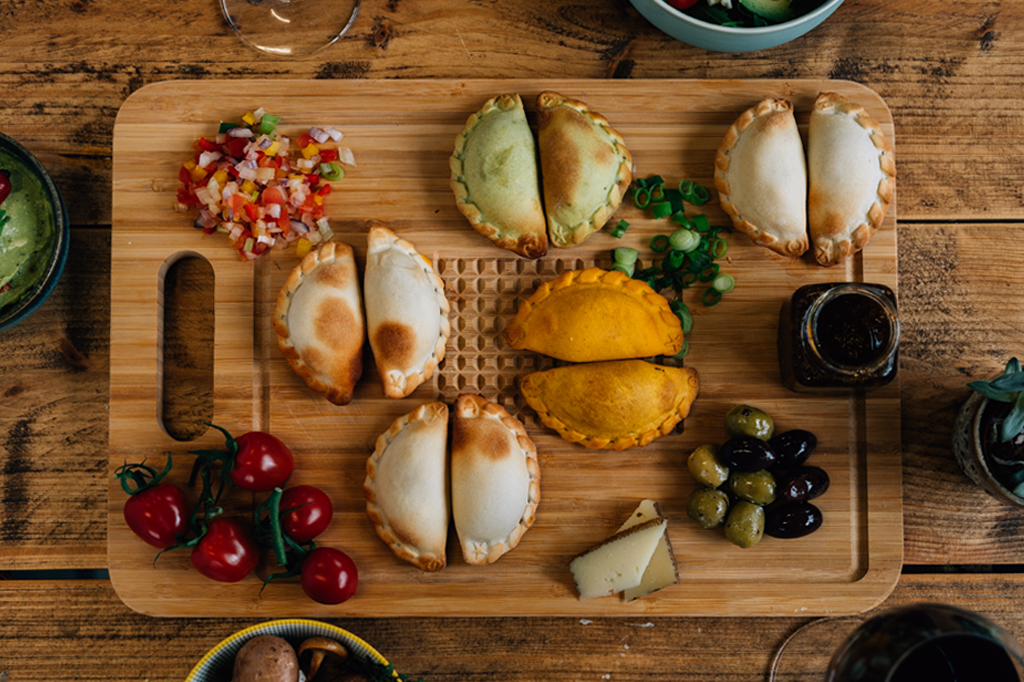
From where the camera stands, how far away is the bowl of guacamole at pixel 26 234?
1841mm

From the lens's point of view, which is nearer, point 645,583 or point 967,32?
point 645,583

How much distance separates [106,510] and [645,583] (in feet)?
5.10

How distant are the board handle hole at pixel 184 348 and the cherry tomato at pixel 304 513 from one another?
387mm

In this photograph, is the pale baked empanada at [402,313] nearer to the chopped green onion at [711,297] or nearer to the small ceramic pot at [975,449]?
the chopped green onion at [711,297]

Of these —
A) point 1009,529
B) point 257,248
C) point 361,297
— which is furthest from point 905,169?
point 257,248

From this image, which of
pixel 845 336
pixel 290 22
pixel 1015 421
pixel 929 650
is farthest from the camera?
pixel 290 22

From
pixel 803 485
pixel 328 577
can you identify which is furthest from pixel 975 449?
pixel 328 577

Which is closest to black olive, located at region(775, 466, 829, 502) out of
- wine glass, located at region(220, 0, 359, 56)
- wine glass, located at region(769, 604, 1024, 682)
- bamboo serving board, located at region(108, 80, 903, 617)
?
bamboo serving board, located at region(108, 80, 903, 617)

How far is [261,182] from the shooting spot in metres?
1.93

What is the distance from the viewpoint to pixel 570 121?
1.88m

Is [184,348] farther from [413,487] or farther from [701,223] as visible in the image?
[701,223]

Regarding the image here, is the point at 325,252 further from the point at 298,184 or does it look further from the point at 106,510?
the point at 106,510

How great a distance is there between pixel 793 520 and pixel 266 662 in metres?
1.40

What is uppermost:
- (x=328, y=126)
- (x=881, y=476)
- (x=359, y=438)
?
(x=328, y=126)
